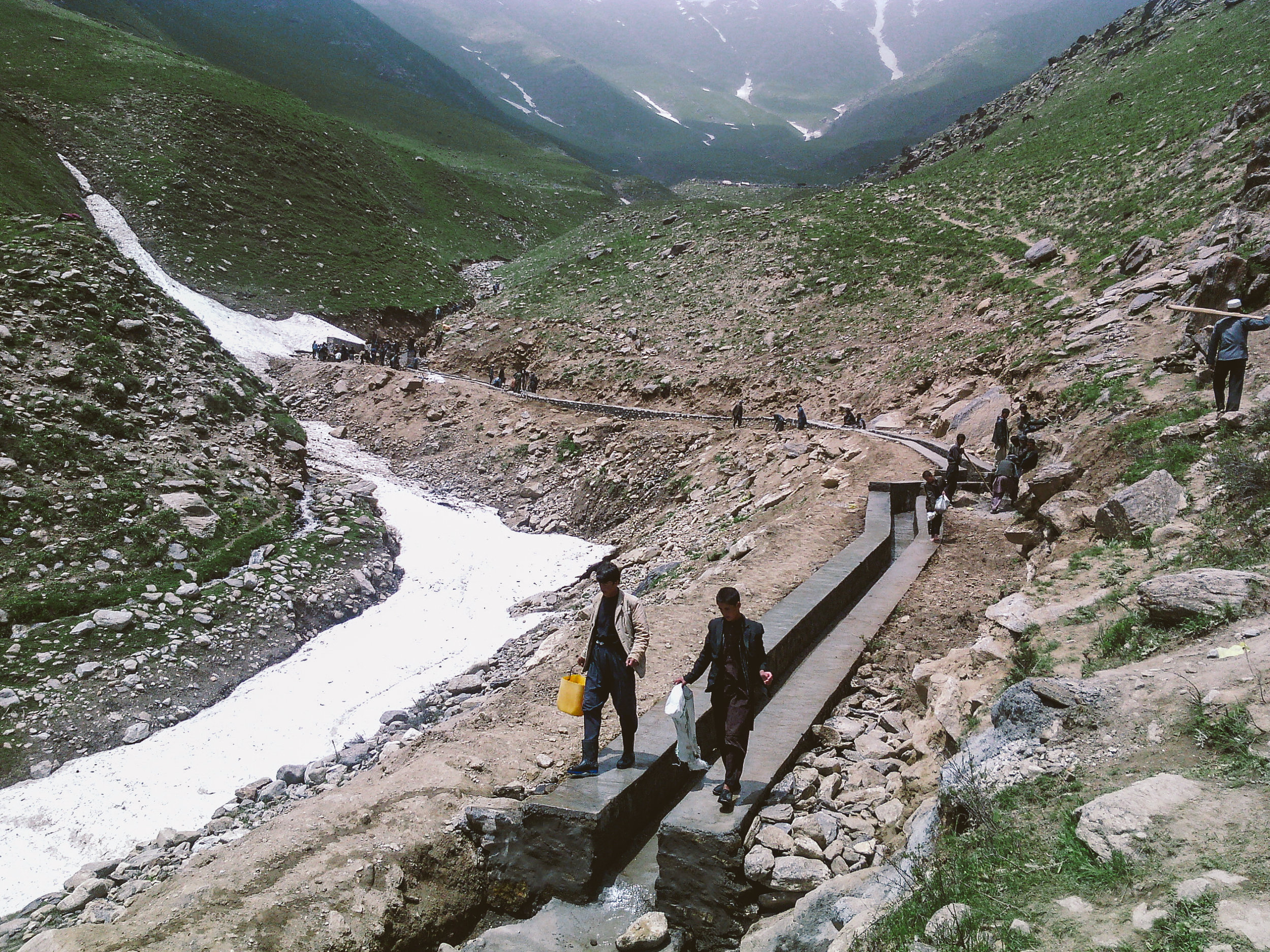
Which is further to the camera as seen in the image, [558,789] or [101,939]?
[558,789]

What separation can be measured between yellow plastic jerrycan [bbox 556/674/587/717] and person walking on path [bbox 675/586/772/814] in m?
0.86

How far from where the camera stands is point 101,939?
469cm

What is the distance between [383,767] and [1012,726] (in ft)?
22.5

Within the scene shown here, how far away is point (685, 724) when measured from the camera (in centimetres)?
570

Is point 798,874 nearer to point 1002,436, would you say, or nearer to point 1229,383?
point 1229,383

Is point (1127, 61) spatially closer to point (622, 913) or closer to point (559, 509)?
point (559, 509)

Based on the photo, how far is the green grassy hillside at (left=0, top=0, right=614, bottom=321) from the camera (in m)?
40.5

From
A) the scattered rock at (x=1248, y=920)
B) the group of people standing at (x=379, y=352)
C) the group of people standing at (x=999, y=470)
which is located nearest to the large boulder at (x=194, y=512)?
the group of people standing at (x=999, y=470)

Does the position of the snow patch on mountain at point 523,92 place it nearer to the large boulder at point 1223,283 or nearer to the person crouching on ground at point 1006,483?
the large boulder at point 1223,283

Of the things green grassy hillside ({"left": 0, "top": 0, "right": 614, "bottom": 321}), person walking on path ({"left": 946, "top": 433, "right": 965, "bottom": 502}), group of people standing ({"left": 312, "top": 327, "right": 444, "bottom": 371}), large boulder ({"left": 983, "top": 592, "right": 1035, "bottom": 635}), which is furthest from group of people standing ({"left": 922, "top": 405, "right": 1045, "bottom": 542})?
green grassy hillside ({"left": 0, "top": 0, "right": 614, "bottom": 321})

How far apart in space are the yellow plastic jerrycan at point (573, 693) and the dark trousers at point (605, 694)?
2.1 inches

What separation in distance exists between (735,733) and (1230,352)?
27.1 ft

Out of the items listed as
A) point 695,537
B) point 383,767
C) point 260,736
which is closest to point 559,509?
point 695,537

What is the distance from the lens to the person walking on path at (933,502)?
43.5 feet
